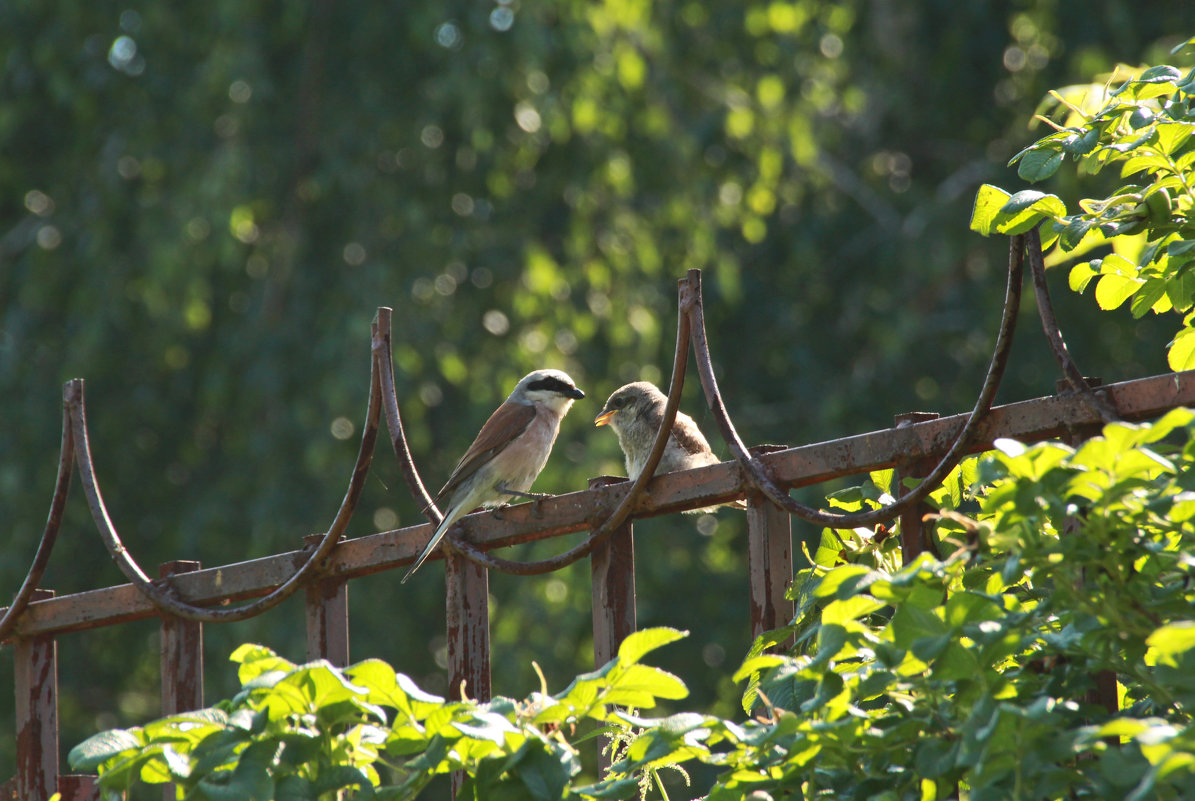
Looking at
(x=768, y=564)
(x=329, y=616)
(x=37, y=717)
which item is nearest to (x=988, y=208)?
(x=768, y=564)

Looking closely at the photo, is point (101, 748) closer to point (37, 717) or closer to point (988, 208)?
point (988, 208)

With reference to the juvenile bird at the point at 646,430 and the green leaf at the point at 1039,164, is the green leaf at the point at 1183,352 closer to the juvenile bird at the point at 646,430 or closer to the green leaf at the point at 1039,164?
the green leaf at the point at 1039,164

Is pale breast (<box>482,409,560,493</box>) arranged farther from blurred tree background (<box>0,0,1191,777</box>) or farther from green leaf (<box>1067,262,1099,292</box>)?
blurred tree background (<box>0,0,1191,777</box>)

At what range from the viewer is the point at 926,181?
1541 cm

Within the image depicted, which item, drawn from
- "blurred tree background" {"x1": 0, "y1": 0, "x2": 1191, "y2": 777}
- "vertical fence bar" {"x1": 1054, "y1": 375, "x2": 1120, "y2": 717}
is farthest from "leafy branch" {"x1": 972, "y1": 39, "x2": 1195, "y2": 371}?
"blurred tree background" {"x1": 0, "y1": 0, "x2": 1191, "y2": 777}

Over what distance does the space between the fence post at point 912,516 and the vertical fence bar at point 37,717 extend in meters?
1.91

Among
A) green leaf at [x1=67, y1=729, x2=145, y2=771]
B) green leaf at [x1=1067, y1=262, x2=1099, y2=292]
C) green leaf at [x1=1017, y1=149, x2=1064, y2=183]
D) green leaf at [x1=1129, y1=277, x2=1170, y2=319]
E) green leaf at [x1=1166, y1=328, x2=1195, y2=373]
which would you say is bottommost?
green leaf at [x1=67, y1=729, x2=145, y2=771]

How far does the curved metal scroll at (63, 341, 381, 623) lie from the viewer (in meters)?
2.63

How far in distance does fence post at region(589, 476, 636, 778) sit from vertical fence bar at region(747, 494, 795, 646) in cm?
20

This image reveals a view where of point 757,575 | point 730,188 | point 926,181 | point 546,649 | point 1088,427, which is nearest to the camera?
point 1088,427

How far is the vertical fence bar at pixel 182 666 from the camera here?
2.88m

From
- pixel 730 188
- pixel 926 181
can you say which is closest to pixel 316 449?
pixel 730 188

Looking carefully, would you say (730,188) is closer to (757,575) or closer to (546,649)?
(546,649)

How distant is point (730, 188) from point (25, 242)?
608cm
